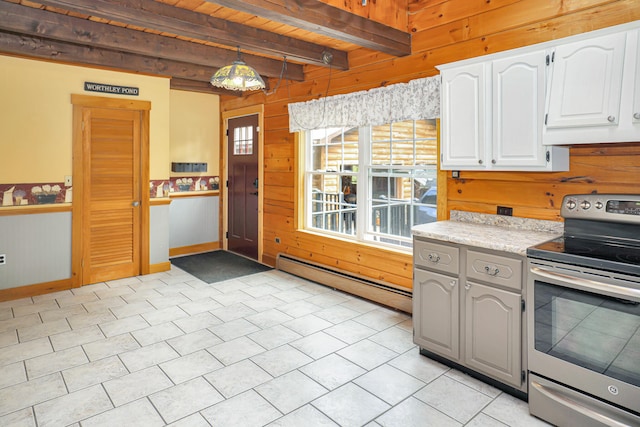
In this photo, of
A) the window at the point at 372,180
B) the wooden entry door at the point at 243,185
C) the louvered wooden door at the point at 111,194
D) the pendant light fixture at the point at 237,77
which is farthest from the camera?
the wooden entry door at the point at 243,185

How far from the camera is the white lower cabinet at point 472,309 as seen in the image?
2344 mm

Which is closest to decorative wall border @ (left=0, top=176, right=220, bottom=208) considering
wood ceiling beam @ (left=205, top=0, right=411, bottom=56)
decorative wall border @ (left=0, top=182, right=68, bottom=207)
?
decorative wall border @ (left=0, top=182, right=68, bottom=207)

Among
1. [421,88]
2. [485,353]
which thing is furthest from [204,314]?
[421,88]

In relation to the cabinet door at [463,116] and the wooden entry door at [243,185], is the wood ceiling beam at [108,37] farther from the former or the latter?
the cabinet door at [463,116]

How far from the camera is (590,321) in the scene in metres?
1.99

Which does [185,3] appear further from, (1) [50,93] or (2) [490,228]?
(2) [490,228]

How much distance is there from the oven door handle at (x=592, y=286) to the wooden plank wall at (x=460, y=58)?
79 centimetres

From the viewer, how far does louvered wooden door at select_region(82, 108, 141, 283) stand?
15.1ft

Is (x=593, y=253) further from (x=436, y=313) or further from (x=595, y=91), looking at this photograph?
(x=436, y=313)

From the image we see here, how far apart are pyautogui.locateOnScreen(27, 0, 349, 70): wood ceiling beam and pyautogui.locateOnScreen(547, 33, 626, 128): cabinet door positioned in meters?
2.27

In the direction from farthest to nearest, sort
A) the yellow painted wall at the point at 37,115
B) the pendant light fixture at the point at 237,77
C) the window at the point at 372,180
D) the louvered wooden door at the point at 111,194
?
the louvered wooden door at the point at 111,194
the yellow painted wall at the point at 37,115
the window at the point at 372,180
the pendant light fixture at the point at 237,77

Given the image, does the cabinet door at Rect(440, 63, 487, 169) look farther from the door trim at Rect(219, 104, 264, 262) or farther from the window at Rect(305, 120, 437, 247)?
the door trim at Rect(219, 104, 264, 262)

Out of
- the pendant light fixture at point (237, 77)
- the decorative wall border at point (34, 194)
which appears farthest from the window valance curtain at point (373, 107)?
the decorative wall border at point (34, 194)

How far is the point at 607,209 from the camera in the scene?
7.64 feet
